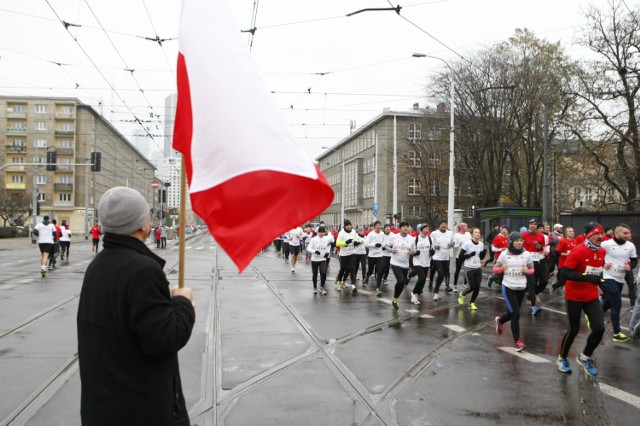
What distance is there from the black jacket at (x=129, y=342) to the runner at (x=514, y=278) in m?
6.95

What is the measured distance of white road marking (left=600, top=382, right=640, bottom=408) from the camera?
19.3 feet

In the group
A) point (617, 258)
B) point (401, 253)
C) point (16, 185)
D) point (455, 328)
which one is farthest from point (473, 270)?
point (16, 185)

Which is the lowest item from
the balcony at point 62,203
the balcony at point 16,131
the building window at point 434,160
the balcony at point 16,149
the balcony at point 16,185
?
the balcony at point 62,203

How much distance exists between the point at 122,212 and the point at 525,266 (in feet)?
24.7

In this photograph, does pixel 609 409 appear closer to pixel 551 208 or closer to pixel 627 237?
pixel 627 237

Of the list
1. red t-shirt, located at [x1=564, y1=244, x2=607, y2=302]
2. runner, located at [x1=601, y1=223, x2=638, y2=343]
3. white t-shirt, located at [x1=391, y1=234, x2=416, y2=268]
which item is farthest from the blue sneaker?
white t-shirt, located at [x1=391, y1=234, x2=416, y2=268]

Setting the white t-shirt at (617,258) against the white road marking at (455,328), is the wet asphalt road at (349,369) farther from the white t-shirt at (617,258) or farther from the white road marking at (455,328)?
the white t-shirt at (617,258)

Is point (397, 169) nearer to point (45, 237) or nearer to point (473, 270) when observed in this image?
point (45, 237)

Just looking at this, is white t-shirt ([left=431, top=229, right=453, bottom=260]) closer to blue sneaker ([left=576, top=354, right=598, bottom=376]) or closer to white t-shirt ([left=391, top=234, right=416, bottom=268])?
white t-shirt ([left=391, top=234, right=416, bottom=268])

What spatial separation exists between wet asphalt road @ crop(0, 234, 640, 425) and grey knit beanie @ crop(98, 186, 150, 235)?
294 cm

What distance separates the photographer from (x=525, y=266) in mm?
9023

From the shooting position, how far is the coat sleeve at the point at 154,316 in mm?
2490

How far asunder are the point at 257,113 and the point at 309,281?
1593cm

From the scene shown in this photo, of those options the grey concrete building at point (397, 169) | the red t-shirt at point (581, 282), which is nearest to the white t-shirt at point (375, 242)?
the red t-shirt at point (581, 282)
